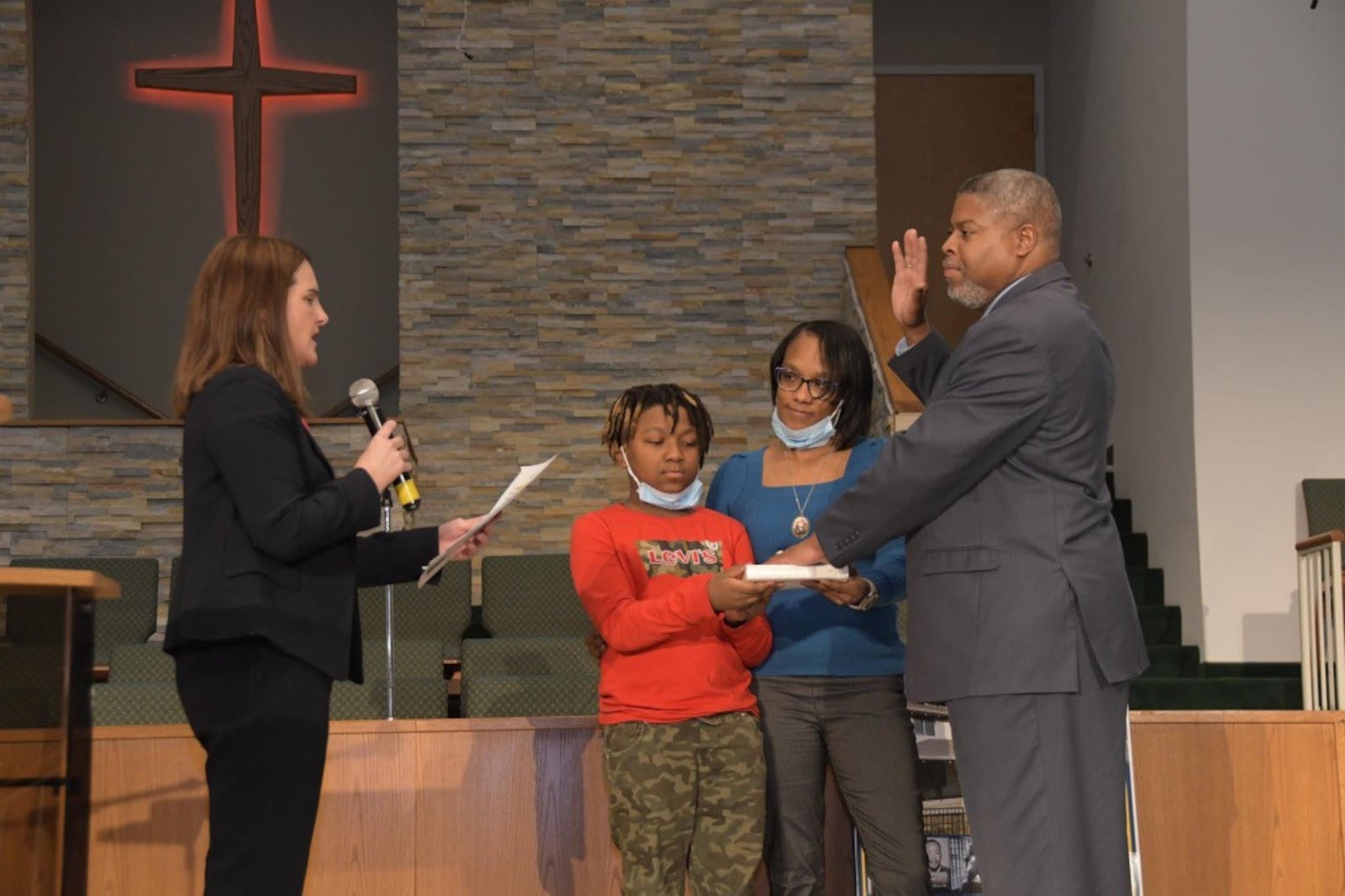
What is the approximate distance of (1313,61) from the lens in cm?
641

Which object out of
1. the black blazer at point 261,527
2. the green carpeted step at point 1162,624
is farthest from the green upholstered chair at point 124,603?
the green carpeted step at point 1162,624

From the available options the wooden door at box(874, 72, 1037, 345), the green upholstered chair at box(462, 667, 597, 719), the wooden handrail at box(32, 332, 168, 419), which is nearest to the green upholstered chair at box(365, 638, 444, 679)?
the green upholstered chair at box(462, 667, 597, 719)

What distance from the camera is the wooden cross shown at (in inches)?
312

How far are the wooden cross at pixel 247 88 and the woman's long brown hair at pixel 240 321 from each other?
5573 mm

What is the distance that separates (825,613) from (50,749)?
137 centimetres

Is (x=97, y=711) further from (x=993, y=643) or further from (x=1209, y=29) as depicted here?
(x=1209, y=29)

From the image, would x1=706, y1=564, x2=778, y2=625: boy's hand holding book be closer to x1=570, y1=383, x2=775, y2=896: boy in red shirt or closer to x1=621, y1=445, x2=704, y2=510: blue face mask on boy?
x1=570, y1=383, x2=775, y2=896: boy in red shirt

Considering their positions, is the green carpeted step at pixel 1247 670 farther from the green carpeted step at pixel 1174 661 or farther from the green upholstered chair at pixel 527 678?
the green upholstered chair at pixel 527 678

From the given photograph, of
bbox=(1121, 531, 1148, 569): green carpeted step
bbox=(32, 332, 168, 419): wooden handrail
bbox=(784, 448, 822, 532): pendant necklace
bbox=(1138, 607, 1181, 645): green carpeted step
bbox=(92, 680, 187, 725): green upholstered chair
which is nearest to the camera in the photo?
bbox=(784, 448, 822, 532): pendant necklace

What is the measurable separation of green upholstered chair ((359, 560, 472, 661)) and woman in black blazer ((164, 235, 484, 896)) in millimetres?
3693

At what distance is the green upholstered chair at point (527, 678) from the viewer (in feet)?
15.7

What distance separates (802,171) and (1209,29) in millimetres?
1939

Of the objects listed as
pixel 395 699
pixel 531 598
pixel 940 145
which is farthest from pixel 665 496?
pixel 940 145

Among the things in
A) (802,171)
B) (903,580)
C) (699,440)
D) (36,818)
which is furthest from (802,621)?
(802,171)
